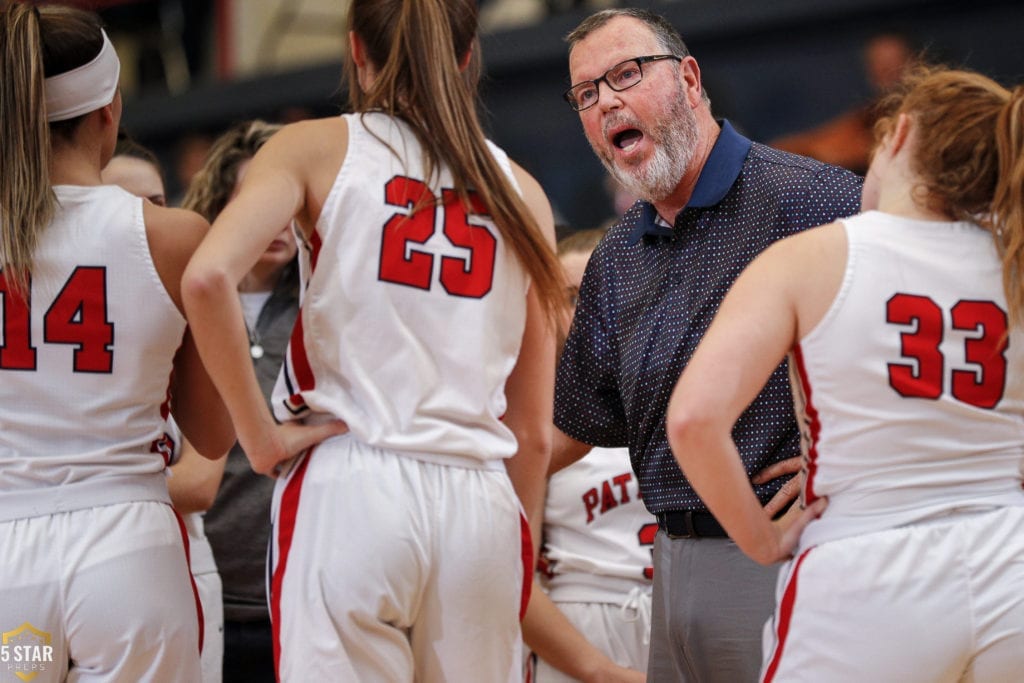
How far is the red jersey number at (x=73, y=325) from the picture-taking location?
2688 mm

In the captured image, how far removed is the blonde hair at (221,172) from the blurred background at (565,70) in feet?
3.59

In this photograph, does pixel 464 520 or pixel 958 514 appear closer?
pixel 958 514

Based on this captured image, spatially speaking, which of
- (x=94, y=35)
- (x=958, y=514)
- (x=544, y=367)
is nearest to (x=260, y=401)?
(x=544, y=367)

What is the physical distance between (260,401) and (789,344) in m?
1.10

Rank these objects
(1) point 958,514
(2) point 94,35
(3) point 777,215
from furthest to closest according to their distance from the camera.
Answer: (3) point 777,215 → (2) point 94,35 → (1) point 958,514

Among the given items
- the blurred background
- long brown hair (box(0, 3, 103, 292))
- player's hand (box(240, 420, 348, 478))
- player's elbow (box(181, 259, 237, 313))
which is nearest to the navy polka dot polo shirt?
player's hand (box(240, 420, 348, 478))

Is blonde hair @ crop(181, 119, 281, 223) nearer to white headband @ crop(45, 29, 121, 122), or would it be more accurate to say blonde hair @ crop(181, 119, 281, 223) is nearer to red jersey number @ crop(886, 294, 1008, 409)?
white headband @ crop(45, 29, 121, 122)

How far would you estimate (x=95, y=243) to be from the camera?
8.93 ft

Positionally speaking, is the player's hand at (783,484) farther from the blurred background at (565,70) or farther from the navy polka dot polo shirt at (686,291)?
the blurred background at (565,70)

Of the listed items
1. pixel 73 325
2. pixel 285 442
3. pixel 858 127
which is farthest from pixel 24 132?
pixel 858 127

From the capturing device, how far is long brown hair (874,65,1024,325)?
7.52 ft

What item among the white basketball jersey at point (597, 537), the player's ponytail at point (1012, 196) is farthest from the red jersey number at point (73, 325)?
the player's ponytail at point (1012, 196)

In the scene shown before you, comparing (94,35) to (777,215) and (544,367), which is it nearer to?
(544,367)

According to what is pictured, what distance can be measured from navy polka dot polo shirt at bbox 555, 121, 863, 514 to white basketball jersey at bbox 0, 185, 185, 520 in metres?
1.22
